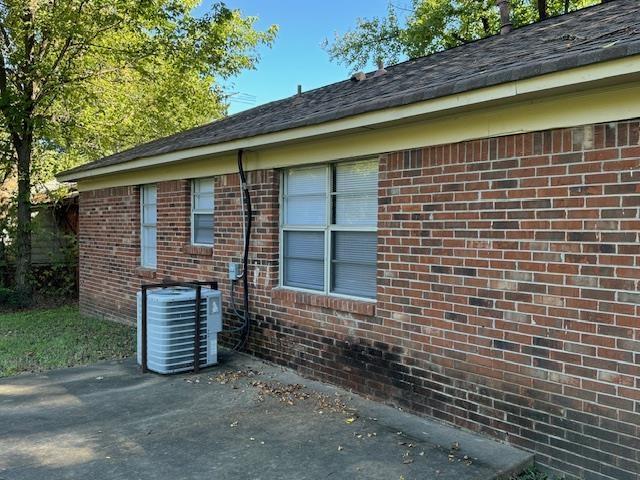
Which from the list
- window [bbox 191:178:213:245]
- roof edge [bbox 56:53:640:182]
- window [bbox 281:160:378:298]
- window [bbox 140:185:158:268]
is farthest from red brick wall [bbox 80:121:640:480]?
window [bbox 140:185:158:268]

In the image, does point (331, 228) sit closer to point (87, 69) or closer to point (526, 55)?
point (526, 55)

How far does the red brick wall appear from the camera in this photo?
3.59 meters

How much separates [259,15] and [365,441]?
17.6 meters

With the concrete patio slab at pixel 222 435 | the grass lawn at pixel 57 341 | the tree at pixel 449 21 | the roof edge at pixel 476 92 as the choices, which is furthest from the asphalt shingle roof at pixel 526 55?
the tree at pixel 449 21

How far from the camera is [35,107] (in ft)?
41.2

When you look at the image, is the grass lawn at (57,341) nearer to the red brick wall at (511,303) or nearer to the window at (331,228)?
the window at (331,228)

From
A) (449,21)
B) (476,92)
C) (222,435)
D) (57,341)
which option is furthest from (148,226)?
(449,21)

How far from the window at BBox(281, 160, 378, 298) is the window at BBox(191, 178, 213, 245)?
5.79 feet

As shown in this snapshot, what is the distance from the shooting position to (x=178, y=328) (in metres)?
6.27

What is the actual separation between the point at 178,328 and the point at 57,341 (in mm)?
3354

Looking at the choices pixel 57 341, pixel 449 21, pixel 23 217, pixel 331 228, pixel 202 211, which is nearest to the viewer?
pixel 331 228

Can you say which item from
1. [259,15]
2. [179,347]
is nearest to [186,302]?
[179,347]

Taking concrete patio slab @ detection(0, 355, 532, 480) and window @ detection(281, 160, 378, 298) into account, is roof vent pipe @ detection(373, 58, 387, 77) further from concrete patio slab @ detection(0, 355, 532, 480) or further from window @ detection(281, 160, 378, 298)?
concrete patio slab @ detection(0, 355, 532, 480)

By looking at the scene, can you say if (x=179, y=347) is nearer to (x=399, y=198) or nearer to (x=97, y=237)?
(x=399, y=198)
